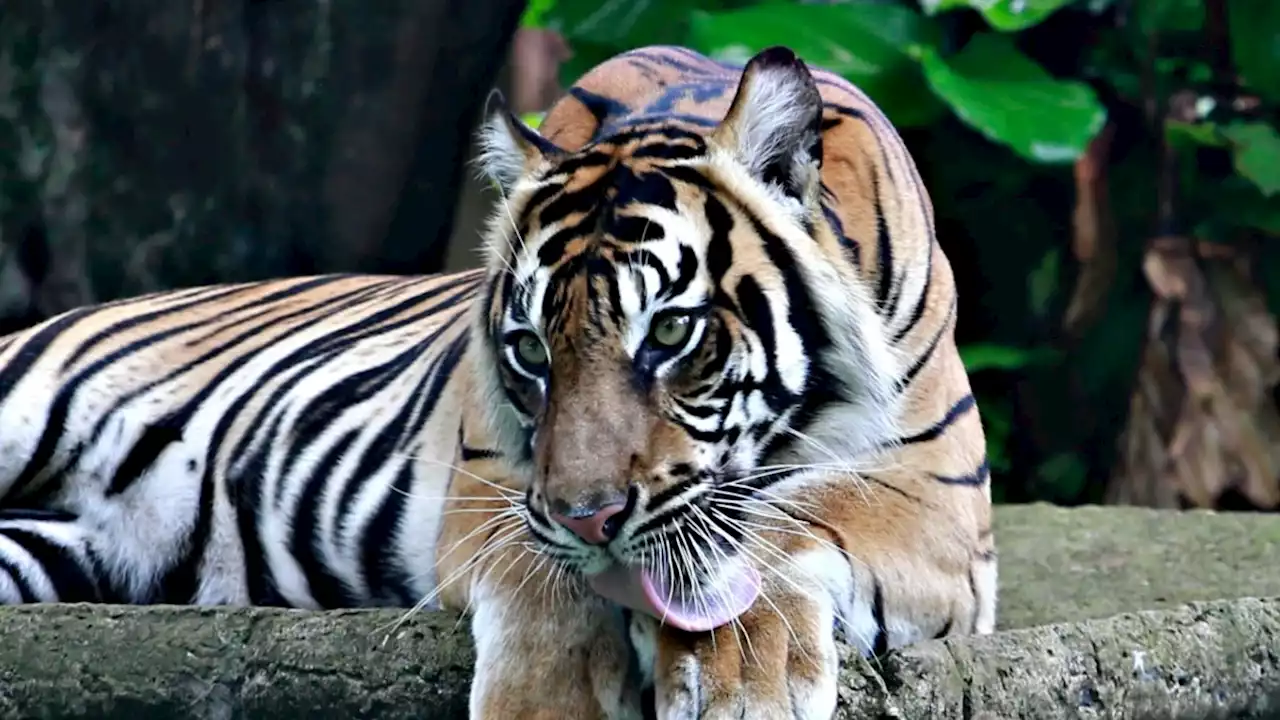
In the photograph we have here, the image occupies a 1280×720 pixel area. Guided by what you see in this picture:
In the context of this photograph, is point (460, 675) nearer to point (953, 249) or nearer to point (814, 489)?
point (814, 489)

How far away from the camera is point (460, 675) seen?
6.22 feet

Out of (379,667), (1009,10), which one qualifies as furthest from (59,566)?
(1009,10)

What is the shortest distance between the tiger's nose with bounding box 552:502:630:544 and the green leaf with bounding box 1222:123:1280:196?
383cm

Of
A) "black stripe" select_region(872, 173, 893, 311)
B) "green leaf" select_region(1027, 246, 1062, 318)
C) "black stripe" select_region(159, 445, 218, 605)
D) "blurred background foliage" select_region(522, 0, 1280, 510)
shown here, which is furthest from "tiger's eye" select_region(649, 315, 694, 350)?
"green leaf" select_region(1027, 246, 1062, 318)

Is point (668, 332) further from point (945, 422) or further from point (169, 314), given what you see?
point (169, 314)

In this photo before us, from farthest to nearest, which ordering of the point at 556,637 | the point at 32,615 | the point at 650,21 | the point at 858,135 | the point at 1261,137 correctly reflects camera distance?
the point at 650,21
the point at 1261,137
the point at 858,135
the point at 32,615
the point at 556,637

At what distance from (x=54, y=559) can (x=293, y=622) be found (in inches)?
39.6

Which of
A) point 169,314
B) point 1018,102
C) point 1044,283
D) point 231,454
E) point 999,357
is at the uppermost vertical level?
point 169,314

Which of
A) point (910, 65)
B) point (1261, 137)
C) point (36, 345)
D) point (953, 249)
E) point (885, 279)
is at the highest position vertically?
point (885, 279)

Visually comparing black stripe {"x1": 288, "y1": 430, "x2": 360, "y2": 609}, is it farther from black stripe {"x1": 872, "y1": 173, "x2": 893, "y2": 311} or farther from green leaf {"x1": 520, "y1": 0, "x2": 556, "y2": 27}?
green leaf {"x1": 520, "y1": 0, "x2": 556, "y2": 27}

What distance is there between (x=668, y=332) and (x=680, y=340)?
0.05ft

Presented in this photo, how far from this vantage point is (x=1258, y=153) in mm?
4969

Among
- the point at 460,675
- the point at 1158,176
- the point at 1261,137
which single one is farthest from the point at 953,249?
the point at 460,675

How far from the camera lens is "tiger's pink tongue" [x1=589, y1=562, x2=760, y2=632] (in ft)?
5.72
